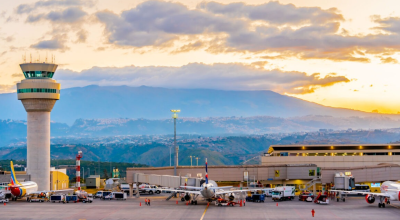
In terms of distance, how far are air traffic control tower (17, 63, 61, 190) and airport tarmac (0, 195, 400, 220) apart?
94.4ft

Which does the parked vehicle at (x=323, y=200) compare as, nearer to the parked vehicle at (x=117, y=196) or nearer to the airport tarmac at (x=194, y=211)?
the airport tarmac at (x=194, y=211)

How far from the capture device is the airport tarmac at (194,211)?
79.4 meters

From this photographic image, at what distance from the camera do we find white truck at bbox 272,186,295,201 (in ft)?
343

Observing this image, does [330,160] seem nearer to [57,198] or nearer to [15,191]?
[57,198]

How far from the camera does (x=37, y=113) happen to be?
132 meters

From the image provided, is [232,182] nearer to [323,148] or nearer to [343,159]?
[343,159]

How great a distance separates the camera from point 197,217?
78000mm

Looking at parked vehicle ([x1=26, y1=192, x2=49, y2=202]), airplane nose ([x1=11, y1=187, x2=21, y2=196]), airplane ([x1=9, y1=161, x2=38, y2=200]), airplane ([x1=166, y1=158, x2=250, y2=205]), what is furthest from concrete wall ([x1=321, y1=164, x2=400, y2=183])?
airplane nose ([x1=11, y1=187, x2=21, y2=196])

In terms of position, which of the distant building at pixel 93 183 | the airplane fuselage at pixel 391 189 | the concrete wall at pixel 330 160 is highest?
the concrete wall at pixel 330 160

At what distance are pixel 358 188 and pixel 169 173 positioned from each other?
43745mm

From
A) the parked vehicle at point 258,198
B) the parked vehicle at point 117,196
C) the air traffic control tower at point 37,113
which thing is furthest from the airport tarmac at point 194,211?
the air traffic control tower at point 37,113

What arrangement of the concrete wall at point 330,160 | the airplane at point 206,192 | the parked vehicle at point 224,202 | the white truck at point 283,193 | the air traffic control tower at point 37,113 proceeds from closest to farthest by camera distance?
the airplane at point 206,192
the parked vehicle at point 224,202
the white truck at point 283,193
the air traffic control tower at point 37,113
the concrete wall at point 330,160

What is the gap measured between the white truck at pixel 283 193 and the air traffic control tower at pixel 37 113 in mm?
57765

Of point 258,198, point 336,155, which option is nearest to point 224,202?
point 258,198
